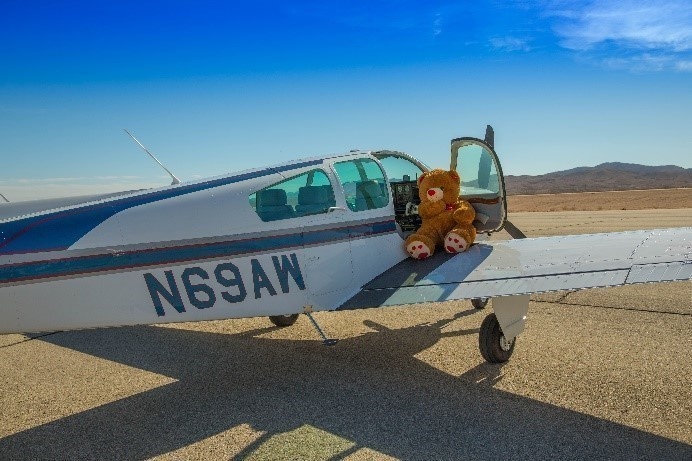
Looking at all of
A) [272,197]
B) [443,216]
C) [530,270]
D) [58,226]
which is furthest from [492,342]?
[58,226]

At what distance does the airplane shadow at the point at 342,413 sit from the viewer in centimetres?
453

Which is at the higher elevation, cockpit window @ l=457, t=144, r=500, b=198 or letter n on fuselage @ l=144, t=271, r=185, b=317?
cockpit window @ l=457, t=144, r=500, b=198

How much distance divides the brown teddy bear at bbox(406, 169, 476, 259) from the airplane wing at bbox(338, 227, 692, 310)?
0.57 ft

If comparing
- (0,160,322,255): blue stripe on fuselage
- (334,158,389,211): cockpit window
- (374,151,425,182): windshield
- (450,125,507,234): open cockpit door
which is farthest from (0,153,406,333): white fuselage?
(450,125,507,234): open cockpit door

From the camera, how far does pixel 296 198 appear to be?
605 cm

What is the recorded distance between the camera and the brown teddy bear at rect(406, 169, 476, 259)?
22.8 feet

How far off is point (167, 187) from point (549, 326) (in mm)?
5918

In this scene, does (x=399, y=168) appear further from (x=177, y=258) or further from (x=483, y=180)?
(x=177, y=258)

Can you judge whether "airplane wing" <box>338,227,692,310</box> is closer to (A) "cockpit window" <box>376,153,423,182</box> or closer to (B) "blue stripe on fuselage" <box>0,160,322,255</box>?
(A) "cockpit window" <box>376,153,423,182</box>

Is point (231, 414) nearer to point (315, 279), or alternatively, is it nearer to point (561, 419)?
point (315, 279)

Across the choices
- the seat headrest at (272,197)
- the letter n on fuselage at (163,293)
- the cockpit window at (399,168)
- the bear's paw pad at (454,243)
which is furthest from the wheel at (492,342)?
the letter n on fuselage at (163,293)

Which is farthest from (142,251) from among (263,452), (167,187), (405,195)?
(405,195)

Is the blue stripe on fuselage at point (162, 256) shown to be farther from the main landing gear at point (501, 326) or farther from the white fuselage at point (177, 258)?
the main landing gear at point (501, 326)

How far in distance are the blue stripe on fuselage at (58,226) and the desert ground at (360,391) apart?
1854 millimetres
